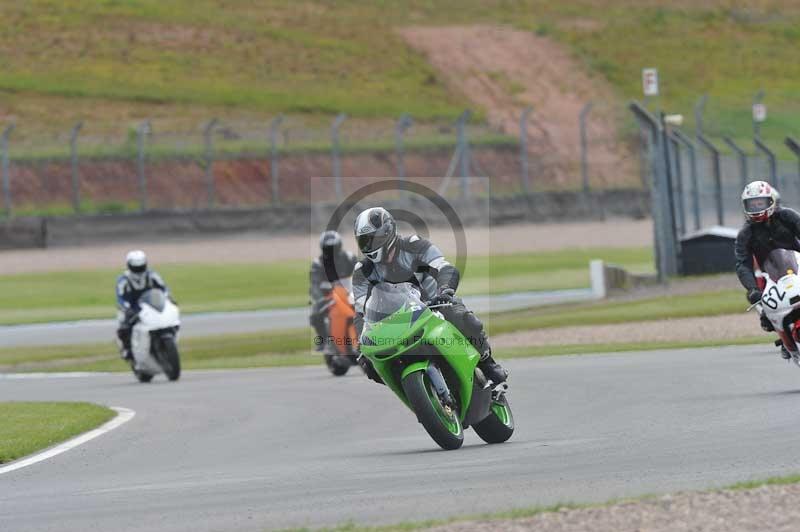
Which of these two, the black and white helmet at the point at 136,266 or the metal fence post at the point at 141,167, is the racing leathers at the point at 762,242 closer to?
the black and white helmet at the point at 136,266

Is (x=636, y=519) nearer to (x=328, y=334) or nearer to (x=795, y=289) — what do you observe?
(x=795, y=289)

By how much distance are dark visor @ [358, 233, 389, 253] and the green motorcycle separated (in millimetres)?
306

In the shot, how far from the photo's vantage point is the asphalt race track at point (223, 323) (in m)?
31.0

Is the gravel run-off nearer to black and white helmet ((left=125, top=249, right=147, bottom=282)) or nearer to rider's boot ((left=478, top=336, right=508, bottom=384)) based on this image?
rider's boot ((left=478, top=336, right=508, bottom=384))

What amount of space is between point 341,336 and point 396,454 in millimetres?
9672

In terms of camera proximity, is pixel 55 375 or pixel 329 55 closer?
pixel 55 375

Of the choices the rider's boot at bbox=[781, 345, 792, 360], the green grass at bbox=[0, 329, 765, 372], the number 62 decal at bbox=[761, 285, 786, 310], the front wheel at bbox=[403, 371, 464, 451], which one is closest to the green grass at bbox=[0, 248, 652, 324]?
the green grass at bbox=[0, 329, 765, 372]

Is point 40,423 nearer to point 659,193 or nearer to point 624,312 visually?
point 624,312

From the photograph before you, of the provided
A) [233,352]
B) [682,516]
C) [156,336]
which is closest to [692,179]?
[233,352]

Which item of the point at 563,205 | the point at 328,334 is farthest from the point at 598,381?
the point at 563,205

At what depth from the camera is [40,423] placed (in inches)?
612

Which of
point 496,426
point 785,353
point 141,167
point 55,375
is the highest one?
point 141,167

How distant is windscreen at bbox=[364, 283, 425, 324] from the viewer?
36.8 feet

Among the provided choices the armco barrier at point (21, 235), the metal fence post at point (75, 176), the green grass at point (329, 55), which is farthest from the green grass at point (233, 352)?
the green grass at point (329, 55)
